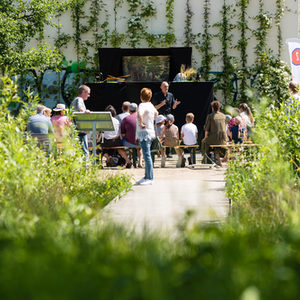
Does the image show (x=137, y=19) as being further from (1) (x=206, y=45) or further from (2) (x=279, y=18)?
(2) (x=279, y=18)

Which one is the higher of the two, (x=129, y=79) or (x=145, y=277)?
(x=129, y=79)

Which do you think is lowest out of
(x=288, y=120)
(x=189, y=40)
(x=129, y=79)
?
(x=288, y=120)

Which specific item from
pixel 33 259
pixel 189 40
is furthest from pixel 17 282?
pixel 189 40

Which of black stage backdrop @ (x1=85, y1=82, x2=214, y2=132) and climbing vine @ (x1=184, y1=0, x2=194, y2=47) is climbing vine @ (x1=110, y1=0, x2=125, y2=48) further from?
black stage backdrop @ (x1=85, y1=82, x2=214, y2=132)

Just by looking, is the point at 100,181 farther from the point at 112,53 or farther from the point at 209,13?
the point at 209,13

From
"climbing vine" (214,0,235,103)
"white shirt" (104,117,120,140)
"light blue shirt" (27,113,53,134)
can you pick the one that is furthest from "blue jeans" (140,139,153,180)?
"climbing vine" (214,0,235,103)

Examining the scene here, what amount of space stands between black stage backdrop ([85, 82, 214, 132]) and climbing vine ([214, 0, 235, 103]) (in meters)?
3.97

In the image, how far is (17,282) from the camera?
1679 millimetres

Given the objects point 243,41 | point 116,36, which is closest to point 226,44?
point 243,41

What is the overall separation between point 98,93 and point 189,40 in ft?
16.2

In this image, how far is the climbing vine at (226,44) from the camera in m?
18.7

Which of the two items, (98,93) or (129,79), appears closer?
(98,93)

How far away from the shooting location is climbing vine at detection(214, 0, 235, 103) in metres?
18.7

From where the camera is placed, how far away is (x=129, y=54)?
1736 centimetres
